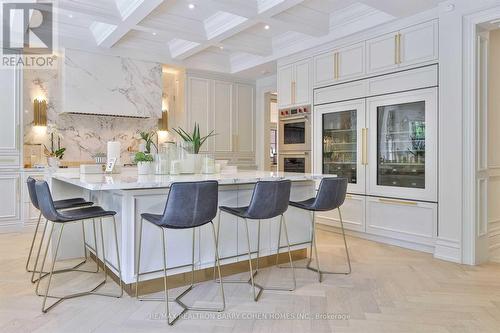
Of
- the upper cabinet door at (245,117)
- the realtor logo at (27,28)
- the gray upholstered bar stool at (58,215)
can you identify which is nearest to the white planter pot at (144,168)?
the gray upholstered bar stool at (58,215)

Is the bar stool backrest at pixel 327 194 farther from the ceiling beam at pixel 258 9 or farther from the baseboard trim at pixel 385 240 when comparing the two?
the ceiling beam at pixel 258 9

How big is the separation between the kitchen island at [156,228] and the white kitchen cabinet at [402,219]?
112cm

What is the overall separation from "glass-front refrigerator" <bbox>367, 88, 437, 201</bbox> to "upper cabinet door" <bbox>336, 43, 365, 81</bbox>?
45 centimetres

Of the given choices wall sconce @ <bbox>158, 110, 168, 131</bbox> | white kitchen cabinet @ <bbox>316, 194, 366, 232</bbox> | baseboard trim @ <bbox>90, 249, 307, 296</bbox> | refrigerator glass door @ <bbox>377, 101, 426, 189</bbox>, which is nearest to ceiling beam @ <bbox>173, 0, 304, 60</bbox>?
refrigerator glass door @ <bbox>377, 101, 426, 189</bbox>

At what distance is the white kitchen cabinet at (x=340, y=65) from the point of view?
4.59 m

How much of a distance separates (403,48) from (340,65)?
0.88 metres

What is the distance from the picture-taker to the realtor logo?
4.39 m

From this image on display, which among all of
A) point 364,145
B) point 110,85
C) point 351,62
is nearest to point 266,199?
point 364,145

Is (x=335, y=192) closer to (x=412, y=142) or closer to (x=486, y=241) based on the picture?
(x=412, y=142)

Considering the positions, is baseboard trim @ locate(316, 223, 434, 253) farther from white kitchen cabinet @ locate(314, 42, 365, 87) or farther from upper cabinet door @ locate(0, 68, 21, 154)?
upper cabinet door @ locate(0, 68, 21, 154)

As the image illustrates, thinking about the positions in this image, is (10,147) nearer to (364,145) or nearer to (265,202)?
(265,202)

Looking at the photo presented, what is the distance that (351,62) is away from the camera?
15.3ft

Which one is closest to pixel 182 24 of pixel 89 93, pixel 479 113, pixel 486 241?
pixel 89 93

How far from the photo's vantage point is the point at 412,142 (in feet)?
13.6
